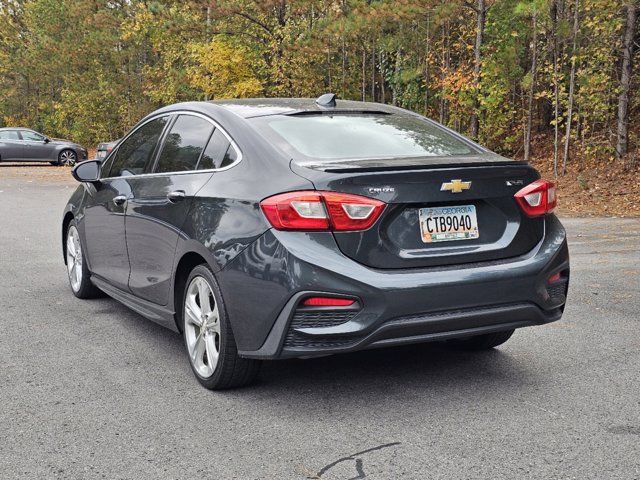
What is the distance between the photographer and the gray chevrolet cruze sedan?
12.9 feet

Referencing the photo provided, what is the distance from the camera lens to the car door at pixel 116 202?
5711 mm

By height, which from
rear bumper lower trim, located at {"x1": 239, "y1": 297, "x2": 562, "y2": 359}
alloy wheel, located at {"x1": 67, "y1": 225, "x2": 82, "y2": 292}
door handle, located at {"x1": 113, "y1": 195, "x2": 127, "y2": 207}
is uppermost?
door handle, located at {"x1": 113, "y1": 195, "x2": 127, "y2": 207}

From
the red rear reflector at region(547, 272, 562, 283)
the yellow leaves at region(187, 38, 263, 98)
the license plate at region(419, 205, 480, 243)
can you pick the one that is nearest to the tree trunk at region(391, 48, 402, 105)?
the yellow leaves at region(187, 38, 263, 98)

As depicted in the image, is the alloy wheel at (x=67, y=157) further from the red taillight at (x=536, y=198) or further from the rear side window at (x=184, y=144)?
the red taillight at (x=536, y=198)

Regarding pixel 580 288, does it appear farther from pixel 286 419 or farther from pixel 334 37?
pixel 334 37

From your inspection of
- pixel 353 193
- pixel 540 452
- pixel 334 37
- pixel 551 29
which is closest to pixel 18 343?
pixel 353 193

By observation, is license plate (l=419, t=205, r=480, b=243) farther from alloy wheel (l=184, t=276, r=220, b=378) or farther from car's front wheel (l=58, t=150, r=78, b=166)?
car's front wheel (l=58, t=150, r=78, b=166)

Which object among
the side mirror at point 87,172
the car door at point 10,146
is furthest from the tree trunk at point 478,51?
the car door at point 10,146

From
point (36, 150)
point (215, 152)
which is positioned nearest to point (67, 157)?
point (36, 150)

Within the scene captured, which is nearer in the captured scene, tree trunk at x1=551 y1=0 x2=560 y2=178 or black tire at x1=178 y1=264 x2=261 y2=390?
black tire at x1=178 y1=264 x2=261 y2=390

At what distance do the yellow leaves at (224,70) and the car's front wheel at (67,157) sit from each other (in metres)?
6.02

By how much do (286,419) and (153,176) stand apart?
2132 millimetres

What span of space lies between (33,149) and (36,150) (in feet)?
0.39

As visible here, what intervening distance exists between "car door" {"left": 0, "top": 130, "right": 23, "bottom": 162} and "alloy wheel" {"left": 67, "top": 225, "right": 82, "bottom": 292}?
26.9 metres
